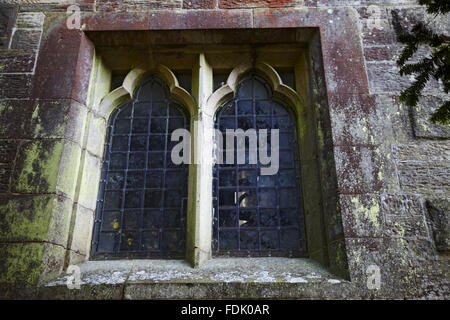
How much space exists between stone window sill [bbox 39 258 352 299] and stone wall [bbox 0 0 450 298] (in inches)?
7.5

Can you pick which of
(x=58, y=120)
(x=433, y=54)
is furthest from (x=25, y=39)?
(x=433, y=54)

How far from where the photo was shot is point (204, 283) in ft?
9.44

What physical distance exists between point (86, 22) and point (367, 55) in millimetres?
2551

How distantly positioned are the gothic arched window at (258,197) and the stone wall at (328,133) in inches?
16.6

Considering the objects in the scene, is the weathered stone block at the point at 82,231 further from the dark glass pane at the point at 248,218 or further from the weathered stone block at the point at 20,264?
the dark glass pane at the point at 248,218

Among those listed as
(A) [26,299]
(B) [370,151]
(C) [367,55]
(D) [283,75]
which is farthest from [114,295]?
(C) [367,55]

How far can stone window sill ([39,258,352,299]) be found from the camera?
2840 mm

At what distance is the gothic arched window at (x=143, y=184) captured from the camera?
342 centimetres

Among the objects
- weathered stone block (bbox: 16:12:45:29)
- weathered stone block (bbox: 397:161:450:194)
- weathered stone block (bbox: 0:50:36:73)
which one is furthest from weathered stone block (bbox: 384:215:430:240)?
weathered stone block (bbox: 16:12:45:29)

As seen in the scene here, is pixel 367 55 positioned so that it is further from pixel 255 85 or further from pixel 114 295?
pixel 114 295

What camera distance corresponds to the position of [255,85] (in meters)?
4.05

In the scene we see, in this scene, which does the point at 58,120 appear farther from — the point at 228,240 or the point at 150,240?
the point at 228,240

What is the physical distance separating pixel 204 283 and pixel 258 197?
0.95 meters

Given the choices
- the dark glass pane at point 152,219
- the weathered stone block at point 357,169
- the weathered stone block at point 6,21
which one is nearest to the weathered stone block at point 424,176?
the weathered stone block at point 357,169
